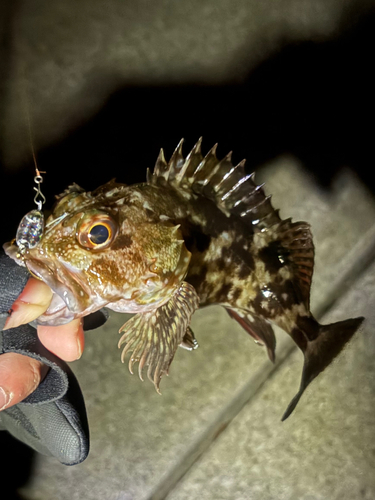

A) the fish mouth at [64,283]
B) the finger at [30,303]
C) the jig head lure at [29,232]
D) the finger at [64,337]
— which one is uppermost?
the jig head lure at [29,232]

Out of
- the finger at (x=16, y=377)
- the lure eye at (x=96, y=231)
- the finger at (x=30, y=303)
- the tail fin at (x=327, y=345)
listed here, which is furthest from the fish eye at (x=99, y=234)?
the tail fin at (x=327, y=345)

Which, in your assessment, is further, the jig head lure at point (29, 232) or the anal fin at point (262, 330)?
the anal fin at point (262, 330)

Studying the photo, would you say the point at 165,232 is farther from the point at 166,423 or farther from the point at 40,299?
the point at 166,423

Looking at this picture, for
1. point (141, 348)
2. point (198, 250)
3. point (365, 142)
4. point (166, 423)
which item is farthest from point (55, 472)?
point (365, 142)

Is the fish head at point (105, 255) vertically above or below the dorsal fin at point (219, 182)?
below

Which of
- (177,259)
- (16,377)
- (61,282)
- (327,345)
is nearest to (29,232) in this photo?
(61,282)

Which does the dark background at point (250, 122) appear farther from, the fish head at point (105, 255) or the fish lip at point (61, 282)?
the fish lip at point (61, 282)

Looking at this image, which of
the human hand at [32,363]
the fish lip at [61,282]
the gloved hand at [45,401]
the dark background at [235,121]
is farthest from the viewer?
the dark background at [235,121]
